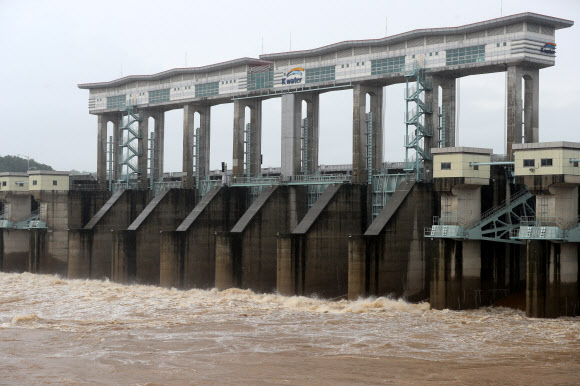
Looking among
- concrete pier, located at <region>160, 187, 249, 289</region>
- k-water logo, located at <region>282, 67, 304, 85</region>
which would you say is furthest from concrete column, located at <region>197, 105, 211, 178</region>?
k-water logo, located at <region>282, 67, 304, 85</region>

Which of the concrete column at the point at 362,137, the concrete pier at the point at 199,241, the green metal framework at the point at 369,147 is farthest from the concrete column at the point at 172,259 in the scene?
the green metal framework at the point at 369,147

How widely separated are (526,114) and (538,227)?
820 cm

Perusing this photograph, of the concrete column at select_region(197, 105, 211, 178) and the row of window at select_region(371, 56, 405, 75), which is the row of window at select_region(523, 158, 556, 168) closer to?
the row of window at select_region(371, 56, 405, 75)

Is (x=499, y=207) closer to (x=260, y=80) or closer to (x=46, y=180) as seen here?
(x=260, y=80)

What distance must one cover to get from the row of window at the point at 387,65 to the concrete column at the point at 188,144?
1544cm

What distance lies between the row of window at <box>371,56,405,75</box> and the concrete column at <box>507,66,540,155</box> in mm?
5990

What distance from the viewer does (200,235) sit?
46.3 m

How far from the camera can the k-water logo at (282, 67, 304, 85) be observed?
47.2m

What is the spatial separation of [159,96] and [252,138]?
31.4 ft

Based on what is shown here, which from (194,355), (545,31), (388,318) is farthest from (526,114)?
(194,355)

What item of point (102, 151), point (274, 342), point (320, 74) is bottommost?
point (274, 342)

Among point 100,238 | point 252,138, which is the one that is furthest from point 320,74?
point 100,238

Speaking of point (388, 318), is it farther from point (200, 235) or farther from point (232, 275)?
point (200, 235)

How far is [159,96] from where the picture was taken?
57.0 metres
